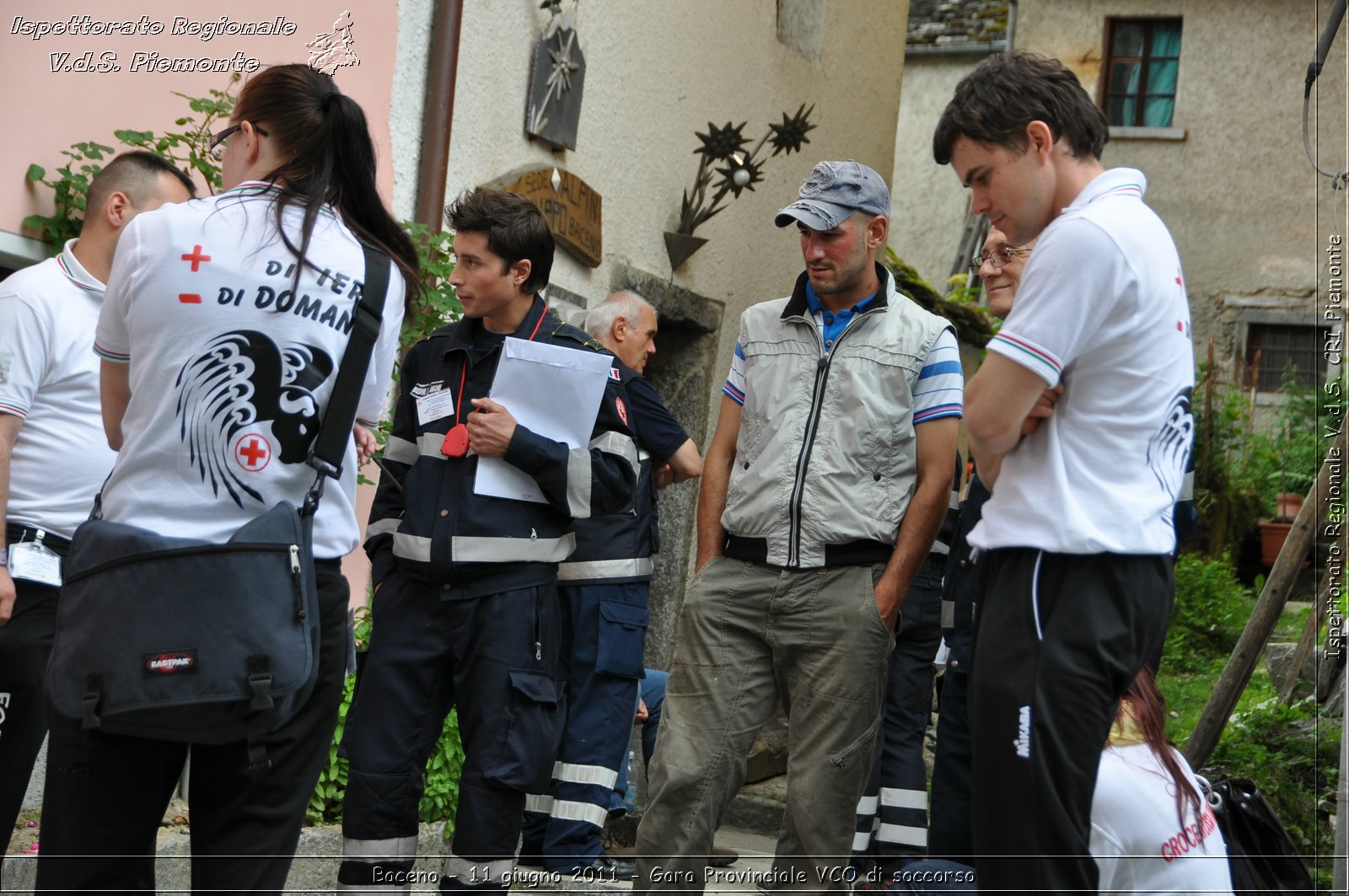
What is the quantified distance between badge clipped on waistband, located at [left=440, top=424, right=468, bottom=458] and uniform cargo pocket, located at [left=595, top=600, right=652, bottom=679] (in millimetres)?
1567

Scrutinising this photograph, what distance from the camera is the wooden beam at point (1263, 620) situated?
542 cm

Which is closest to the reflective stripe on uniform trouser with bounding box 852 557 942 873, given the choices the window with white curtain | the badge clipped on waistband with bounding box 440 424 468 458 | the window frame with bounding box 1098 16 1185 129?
the badge clipped on waistband with bounding box 440 424 468 458

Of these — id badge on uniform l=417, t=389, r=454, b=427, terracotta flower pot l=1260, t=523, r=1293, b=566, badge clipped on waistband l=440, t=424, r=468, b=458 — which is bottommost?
terracotta flower pot l=1260, t=523, r=1293, b=566

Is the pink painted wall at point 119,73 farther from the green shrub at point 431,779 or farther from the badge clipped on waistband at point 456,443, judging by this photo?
the green shrub at point 431,779

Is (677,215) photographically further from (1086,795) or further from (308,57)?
(1086,795)

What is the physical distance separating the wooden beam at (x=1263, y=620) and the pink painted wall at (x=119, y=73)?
13.3 ft

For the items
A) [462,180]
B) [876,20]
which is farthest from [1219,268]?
[462,180]

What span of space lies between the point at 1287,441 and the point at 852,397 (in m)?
14.9

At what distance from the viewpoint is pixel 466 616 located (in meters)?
3.93

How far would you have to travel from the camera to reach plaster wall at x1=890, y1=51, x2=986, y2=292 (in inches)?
864

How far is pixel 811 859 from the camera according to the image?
3.91m

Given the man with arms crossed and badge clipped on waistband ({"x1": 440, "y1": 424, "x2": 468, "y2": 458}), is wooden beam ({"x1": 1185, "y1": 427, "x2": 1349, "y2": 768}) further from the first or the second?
the man with arms crossed

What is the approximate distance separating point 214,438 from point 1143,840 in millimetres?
2021

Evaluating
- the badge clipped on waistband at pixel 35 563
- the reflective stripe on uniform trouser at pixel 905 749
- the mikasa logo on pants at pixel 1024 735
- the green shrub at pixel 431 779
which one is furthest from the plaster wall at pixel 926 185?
the mikasa logo on pants at pixel 1024 735
